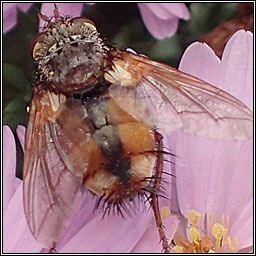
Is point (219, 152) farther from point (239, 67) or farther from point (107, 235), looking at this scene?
point (107, 235)

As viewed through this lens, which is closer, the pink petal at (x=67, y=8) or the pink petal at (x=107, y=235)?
the pink petal at (x=107, y=235)

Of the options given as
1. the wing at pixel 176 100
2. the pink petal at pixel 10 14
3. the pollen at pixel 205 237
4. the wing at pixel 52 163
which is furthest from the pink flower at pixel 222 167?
the pink petal at pixel 10 14

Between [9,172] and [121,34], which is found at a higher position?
[121,34]

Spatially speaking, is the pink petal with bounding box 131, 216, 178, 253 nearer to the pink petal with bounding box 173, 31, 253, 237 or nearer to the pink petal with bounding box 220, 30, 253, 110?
the pink petal with bounding box 173, 31, 253, 237

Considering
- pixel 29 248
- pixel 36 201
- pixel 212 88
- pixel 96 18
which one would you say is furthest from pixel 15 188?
pixel 96 18

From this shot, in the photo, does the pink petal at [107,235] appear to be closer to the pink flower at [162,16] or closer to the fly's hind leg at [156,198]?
the fly's hind leg at [156,198]

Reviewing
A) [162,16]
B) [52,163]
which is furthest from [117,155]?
[162,16]

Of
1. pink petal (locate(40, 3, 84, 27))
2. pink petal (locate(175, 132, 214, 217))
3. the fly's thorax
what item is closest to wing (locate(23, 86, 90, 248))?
the fly's thorax
